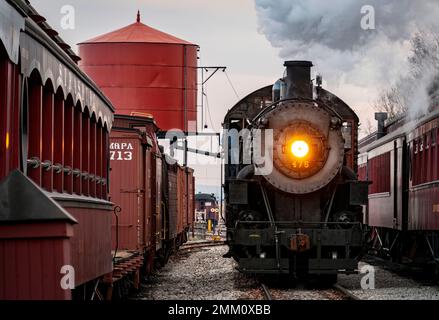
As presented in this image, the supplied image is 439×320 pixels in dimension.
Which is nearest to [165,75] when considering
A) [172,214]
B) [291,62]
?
[172,214]

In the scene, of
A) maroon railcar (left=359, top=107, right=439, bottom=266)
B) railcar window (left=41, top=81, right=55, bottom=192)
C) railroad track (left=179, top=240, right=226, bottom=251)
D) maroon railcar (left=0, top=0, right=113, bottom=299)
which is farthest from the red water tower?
railcar window (left=41, top=81, right=55, bottom=192)

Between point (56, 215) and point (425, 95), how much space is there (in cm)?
1732

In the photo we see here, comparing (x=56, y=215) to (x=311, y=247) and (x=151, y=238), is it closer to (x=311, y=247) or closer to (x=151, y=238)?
(x=311, y=247)

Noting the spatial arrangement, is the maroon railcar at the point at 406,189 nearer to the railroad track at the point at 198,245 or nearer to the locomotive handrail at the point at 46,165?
the railroad track at the point at 198,245

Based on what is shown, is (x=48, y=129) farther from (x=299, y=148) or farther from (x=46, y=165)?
(x=299, y=148)

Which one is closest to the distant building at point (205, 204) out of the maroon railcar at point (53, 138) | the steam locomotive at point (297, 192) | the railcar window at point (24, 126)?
the steam locomotive at point (297, 192)

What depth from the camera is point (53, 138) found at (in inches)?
349

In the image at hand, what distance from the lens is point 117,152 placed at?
61.3ft

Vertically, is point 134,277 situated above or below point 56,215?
below

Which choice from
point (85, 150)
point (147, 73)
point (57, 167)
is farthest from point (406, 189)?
point (147, 73)

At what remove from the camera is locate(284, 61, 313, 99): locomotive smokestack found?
63.3 ft

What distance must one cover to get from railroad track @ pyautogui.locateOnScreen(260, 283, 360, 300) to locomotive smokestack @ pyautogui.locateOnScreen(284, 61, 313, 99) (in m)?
3.59

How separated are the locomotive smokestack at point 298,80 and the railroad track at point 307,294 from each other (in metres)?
3.59

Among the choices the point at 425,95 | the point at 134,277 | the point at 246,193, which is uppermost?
the point at 425,95
